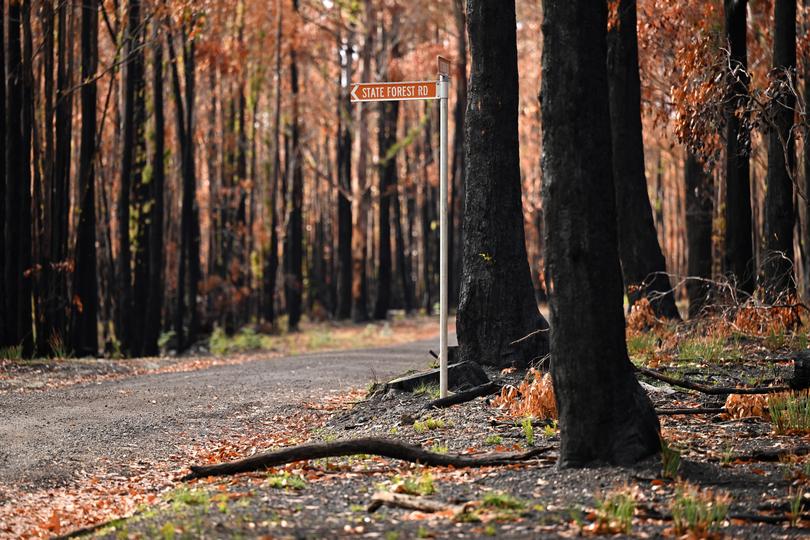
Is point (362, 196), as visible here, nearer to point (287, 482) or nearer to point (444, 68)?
point (444, 68)

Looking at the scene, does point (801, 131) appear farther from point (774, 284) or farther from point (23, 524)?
point (23, 524)

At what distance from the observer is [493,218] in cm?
1241

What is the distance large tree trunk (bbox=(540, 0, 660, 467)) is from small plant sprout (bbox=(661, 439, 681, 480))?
19 cm

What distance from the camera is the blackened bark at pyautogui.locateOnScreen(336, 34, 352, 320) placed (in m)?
37.2

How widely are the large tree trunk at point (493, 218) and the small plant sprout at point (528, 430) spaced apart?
301 cm

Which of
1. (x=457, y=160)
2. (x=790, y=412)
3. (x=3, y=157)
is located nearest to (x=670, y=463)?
(x=790, y=412)

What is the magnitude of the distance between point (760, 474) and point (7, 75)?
49.0 ft

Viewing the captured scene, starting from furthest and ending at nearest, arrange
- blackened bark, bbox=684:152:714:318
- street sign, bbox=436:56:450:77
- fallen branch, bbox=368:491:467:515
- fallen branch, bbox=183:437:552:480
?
blackened bark, bbox=684:152:714:318 → street sign, bbox=436:56:450:77 → fallen branch, bbox=183:437:552:480 → fallen branch, bbox=368:491:467:515

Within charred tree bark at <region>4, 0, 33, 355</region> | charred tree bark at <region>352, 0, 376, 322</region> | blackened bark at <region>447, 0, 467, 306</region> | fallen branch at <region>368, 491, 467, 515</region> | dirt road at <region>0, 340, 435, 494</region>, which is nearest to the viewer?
fallen branch at <region>368, 491, 467, 515</region>

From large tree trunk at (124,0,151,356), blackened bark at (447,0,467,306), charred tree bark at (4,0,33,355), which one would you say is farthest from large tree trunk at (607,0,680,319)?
blackened bark at (447,0,467,306)

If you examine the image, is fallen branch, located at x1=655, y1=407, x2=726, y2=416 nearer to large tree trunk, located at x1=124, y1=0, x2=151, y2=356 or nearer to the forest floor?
the forest floor

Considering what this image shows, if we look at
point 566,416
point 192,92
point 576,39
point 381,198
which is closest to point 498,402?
point 566,416

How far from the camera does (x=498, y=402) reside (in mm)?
10461

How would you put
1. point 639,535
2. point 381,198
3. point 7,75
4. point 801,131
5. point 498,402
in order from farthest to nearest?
point 381,198
point 7,75
point 801,131
point 498,402
point 639,535
